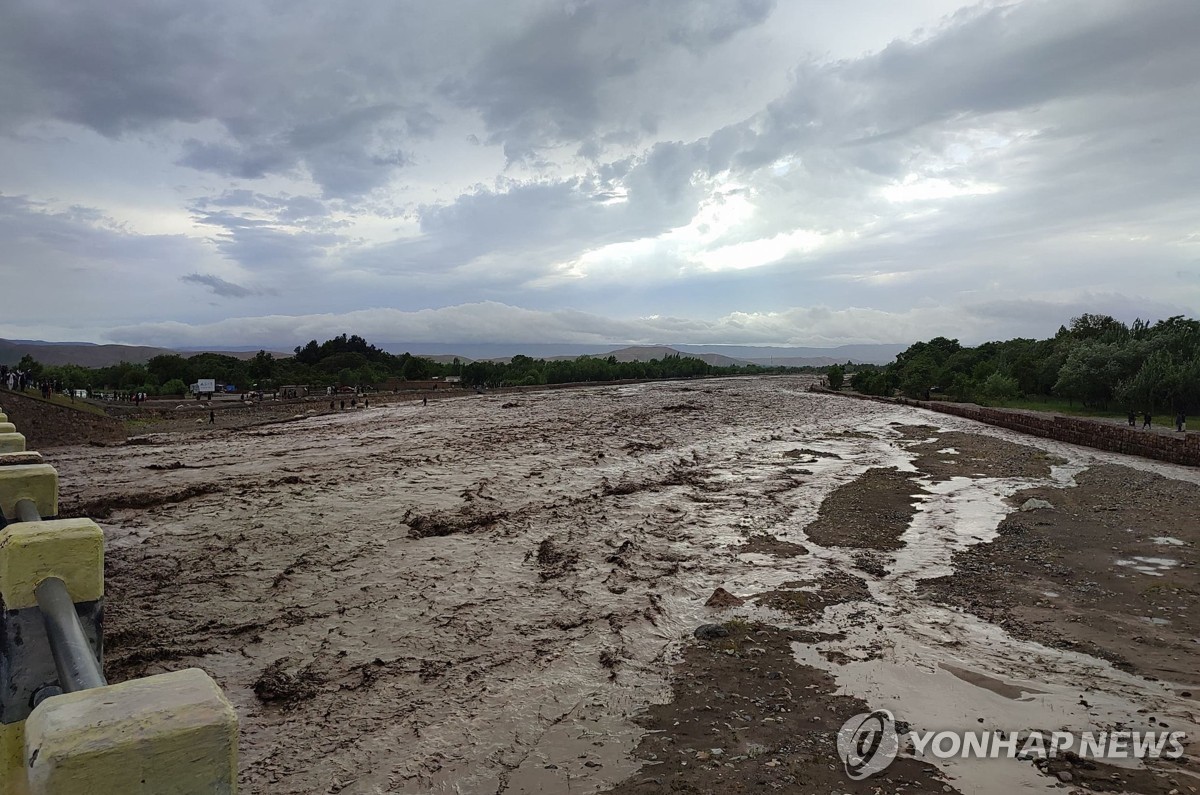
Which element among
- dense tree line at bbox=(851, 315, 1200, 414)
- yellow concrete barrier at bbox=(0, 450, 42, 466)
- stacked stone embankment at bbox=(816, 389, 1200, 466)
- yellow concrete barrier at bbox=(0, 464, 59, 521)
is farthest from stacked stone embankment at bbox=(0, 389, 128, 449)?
dense tree line at bbox=(851, 315, 1200, 414)

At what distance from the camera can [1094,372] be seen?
47312 millimetres

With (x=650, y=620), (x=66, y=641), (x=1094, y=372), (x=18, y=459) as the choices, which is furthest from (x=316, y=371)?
(x=66, y=641)

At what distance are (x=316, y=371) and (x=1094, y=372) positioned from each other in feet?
340

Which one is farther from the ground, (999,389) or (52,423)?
(999,389)

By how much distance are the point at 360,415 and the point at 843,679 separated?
5426cm

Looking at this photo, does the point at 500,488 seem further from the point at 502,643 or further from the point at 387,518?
the point at 502,643

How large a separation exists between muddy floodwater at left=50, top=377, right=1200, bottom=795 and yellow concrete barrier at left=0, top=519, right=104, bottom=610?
4.93m

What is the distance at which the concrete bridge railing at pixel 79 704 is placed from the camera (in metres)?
1.40

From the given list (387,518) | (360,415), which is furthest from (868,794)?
(360,415)

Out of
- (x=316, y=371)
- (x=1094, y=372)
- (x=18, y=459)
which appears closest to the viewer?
(x=18, y=459)

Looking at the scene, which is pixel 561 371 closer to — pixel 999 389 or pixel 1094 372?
pixel 999 389

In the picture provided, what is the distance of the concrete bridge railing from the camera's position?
1399mm

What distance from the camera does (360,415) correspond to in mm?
56125

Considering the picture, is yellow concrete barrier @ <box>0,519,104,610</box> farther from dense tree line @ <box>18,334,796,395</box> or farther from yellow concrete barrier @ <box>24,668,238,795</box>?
dense tree line @ <box>18,334,796,395</box>
